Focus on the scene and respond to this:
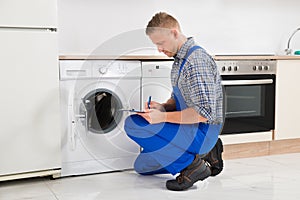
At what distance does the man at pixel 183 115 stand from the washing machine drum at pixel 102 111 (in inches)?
8.4

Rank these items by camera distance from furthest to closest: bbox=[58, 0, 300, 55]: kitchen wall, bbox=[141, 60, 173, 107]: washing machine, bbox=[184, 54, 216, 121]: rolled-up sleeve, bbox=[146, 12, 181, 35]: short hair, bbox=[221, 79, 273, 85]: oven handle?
bbox=[58, 0, 300, 55]: kitchen wall → bbox=[221, 79, 273, 85]: oven handle → bbox=[141, 60, 173, 107]: washing machine → bbox=[146, 12, 181, 35]: short hair → bbox=[184, 54, 216, 121]: rolled-up sleeve

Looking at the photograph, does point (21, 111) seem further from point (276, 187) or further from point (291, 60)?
point (291, 60)

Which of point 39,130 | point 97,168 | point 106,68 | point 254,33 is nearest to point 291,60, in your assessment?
point 254,33

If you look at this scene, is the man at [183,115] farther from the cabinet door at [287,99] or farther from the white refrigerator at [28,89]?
the cabinet door at [287,99]

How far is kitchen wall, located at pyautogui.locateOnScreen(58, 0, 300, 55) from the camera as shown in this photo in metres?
3.04

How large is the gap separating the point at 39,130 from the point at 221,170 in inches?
45.2

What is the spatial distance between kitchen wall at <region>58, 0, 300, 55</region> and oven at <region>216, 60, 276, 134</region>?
0.60 m

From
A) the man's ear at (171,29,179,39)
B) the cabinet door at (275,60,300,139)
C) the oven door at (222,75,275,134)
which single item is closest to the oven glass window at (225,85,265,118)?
the oven door at (222,75,275,134)

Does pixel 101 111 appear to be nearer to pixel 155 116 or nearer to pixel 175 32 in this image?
pixel 155 116

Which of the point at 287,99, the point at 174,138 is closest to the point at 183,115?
the point at 174,138

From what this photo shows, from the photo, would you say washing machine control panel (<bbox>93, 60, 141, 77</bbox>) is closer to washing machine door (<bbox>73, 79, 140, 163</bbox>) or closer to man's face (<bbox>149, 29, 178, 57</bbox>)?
washing machine door (<bbox>73, 79, 140, 163</bbox>)

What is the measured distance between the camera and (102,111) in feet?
8.76

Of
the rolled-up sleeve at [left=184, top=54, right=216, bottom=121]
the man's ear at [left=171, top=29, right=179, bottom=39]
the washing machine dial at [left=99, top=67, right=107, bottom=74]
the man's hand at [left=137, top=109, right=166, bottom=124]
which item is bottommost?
the man's hand at [left=137, top=109, right=166, bottom=124]

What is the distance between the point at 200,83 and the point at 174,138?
1.19ft
